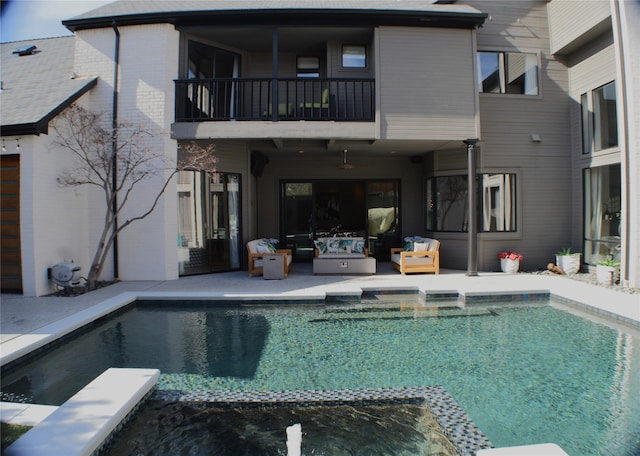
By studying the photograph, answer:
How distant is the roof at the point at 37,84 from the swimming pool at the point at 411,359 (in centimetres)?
400

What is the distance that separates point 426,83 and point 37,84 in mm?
8346

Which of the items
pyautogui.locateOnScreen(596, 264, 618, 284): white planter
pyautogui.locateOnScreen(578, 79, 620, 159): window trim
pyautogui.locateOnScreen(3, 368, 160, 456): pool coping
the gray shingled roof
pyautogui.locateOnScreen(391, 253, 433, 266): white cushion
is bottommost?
pyautogui.locateOnScreen(3, 368, 160, 456): pool coping

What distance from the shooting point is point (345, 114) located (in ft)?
28.5

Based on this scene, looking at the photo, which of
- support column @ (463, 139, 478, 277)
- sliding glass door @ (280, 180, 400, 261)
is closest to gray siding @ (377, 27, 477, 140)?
support column @ (463, 139, 478, 277)

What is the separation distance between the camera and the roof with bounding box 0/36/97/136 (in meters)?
7.12

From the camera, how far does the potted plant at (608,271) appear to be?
7953mm

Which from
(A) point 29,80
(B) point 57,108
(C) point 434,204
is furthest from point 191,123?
(C) point 434,204

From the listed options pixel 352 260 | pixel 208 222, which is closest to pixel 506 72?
pixel 352 260

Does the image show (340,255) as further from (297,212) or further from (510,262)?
(510,262)

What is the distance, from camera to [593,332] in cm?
539

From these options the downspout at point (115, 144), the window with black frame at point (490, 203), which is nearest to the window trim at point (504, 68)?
the window with black frame at point (490, 203)

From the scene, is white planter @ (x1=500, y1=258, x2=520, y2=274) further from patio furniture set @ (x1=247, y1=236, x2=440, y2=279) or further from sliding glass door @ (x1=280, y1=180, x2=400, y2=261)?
sliding glass door @ (x1=280, y1=180, x2=400, y2=261)

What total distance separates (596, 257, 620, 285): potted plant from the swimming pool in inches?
96.4

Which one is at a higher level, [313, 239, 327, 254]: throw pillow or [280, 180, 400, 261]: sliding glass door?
[280, 180, 400, 261]: sliding glass door
